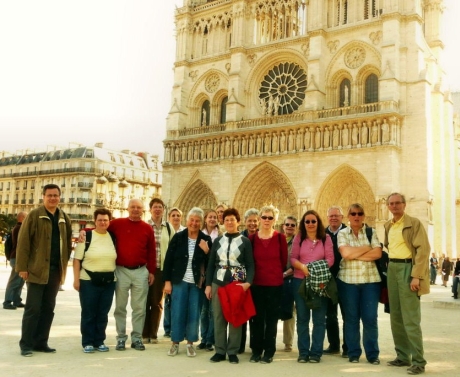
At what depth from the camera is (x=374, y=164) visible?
68.8ft

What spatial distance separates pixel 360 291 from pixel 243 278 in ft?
4.42

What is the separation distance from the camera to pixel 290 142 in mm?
23375

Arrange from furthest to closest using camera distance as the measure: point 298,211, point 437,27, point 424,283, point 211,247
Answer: point 437,27
point 298,211
point 211,247
point 424,283

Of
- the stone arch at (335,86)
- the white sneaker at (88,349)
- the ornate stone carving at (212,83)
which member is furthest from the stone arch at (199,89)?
the white sneaker at (88,349)

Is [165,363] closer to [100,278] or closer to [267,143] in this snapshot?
[100,278]

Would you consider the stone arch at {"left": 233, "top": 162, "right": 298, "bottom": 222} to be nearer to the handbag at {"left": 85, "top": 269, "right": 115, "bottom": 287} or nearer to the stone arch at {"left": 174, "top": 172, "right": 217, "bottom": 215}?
the stone arch at {"left": 174, "top": 172, "right": 217, "bottom": 215}

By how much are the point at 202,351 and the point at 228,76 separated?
22056mm

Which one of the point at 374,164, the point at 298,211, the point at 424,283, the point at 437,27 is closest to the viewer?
the point at 424,283

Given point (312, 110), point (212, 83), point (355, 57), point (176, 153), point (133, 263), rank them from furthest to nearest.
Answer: point (212, 83)
point (176, 153)
point (355, 57)
point (312, 110)
point (133, 263)

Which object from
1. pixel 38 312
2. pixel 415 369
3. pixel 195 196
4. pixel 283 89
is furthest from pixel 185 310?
pixel 195 196

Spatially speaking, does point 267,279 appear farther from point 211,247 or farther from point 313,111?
point 313,111

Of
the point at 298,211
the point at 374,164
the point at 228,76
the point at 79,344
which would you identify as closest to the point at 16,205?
the point at 228,76

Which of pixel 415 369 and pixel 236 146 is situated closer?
pixel 415 369

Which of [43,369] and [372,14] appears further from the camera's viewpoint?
[372,14]
